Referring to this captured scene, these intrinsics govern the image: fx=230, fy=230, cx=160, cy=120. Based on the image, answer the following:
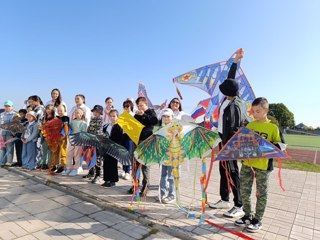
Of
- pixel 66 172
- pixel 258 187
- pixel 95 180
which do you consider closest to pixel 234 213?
pixel 258 187

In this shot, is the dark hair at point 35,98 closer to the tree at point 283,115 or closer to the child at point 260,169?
the child at point 260,169

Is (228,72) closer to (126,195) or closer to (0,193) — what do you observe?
(126,195)

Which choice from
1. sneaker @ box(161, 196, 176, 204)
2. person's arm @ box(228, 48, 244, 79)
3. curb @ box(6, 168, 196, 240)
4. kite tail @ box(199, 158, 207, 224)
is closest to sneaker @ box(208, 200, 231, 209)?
kite tail @ box(199, 158, 207, 224)

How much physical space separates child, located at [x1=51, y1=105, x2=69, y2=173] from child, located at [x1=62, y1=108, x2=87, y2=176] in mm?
172

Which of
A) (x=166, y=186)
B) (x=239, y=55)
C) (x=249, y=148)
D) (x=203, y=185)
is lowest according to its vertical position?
(x=166, y=186)

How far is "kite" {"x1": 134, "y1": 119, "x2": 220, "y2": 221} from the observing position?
3303 mm

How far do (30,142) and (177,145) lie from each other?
15.3 feet

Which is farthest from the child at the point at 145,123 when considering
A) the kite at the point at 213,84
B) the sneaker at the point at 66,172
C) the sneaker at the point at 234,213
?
the sneaker at the point at 66,172

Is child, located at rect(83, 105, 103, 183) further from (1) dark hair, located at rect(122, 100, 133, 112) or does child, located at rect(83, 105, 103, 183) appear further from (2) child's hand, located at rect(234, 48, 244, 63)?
(2) child's hand, located at rect(234, 48, 244, 63)

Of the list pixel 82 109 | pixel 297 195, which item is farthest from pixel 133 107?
pixel 297 195

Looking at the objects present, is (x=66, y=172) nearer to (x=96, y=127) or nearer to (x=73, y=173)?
(x=73, y=173)

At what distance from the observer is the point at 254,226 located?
10.1ft

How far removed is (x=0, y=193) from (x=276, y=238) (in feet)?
15.3

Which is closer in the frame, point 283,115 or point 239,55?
point 239,55
